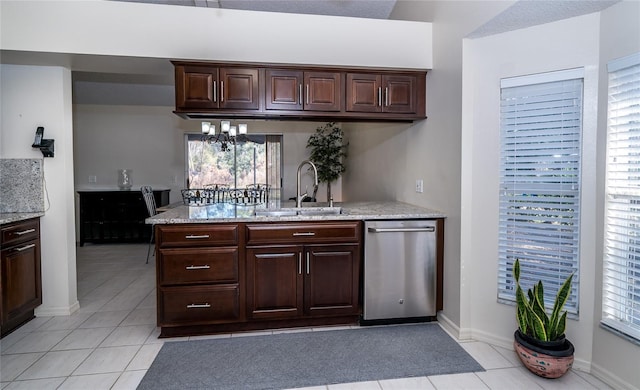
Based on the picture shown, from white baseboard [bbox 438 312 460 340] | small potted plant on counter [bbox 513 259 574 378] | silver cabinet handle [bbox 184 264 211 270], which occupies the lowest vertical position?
white baseboard [bbox 438 312 460 340]

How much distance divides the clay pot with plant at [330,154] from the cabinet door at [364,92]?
135 inches

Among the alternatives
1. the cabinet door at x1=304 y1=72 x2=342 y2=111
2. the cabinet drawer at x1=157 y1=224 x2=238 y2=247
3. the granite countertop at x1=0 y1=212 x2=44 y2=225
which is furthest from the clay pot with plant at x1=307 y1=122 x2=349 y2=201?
the granite countertop at x1=0 y1=212 x2=44 y2=225

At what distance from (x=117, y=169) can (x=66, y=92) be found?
3844mm

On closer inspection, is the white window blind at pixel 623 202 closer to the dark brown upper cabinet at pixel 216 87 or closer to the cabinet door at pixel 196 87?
the dark brown upper cabinet at pixel 216 87

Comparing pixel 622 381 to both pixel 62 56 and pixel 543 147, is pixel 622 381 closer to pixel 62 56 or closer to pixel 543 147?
pixel 543 147

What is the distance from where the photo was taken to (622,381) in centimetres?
199

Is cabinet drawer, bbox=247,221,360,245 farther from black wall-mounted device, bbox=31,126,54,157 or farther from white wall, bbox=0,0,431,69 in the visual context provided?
black wall-mounted device, bbox=31,126,54,157

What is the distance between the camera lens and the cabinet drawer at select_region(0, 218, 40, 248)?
2.61m

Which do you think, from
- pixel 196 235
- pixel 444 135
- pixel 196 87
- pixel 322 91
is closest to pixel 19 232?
pixel 196 235

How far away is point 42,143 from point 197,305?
6.31 ft

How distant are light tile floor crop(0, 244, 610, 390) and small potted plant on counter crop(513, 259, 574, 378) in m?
0.11

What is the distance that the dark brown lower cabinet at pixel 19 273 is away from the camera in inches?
103

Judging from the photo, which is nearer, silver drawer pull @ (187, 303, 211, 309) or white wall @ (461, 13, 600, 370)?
white wall @ (461, 13, 600, 370)

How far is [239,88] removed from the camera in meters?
2.90
